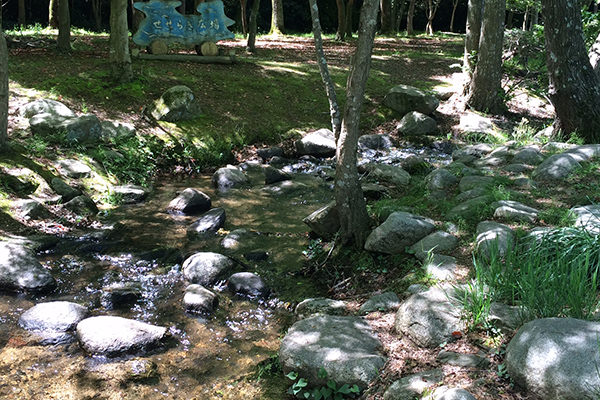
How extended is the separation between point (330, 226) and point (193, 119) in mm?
5692

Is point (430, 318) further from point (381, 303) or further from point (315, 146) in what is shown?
point (315, 146)

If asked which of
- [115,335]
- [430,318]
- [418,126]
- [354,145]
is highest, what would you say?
[354,145]

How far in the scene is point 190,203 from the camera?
7.89 meters

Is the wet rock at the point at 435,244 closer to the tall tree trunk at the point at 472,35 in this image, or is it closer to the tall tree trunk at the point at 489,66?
the tall tree trunk at the point at 489,66

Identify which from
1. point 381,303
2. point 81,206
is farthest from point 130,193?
point 381,303

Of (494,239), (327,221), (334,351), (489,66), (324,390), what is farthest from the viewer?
(489,66)

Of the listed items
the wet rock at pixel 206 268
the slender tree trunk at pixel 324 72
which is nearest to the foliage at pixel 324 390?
the wet rock at pixel 206 268

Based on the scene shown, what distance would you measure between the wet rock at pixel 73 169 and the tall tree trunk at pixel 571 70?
760 centimetres

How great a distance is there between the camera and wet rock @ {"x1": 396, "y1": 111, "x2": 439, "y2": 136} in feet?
38.5

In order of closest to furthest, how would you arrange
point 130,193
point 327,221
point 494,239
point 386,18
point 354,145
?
point 494,239 → point 354,145 → point 327,221 → point 130,193 → point 386,18

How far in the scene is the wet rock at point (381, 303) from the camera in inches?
181

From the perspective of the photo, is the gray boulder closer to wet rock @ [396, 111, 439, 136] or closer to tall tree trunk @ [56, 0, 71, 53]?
wet rock @ [396, 111, 439, 136]

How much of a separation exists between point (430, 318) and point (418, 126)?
27.6ft

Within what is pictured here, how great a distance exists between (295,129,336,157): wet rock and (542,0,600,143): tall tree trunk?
450cm
